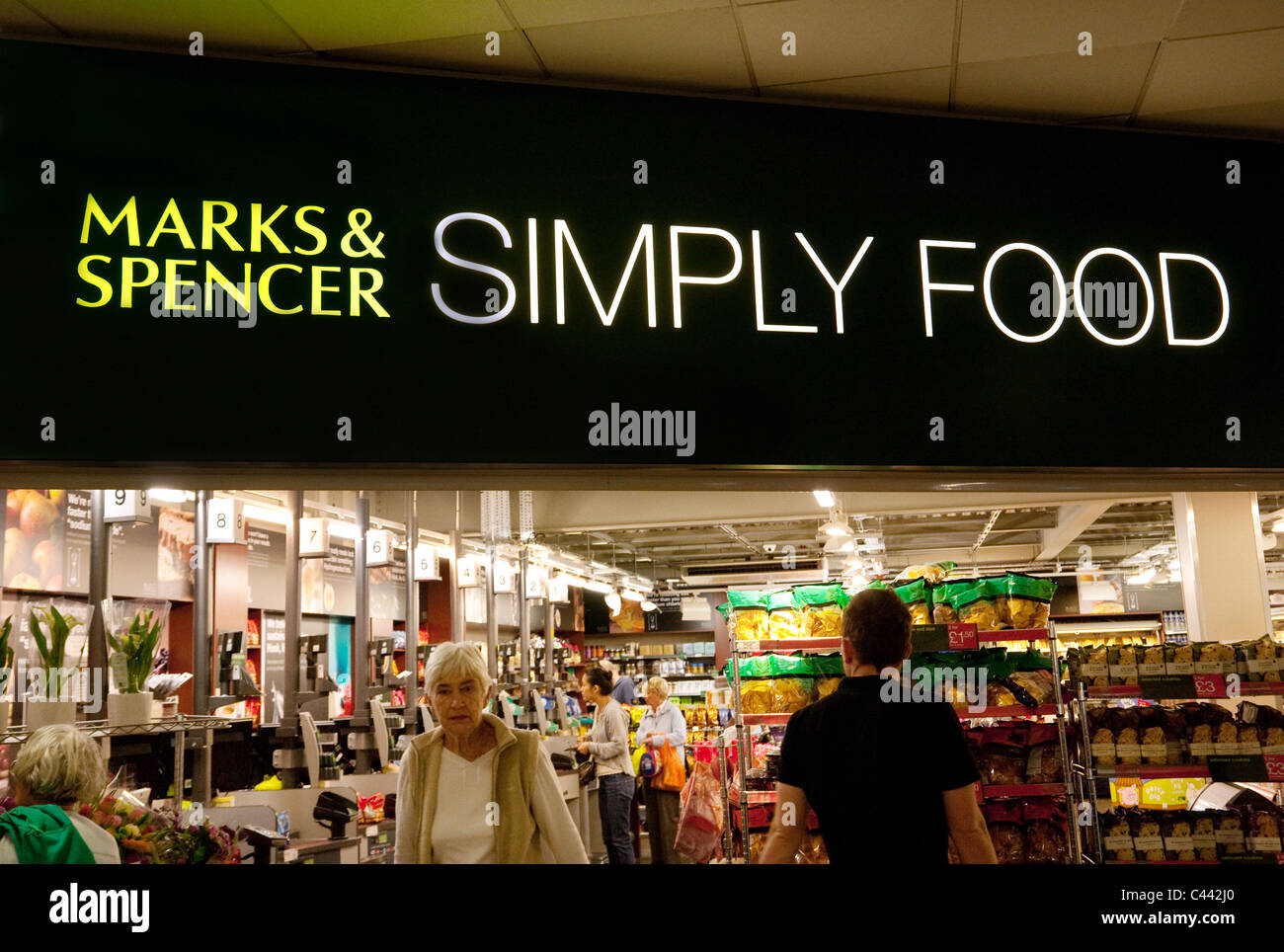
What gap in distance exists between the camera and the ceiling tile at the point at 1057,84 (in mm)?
3047

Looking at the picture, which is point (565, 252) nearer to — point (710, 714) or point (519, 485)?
point (519, 485)

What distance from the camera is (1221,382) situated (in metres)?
3.07

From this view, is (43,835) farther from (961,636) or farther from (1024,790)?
(1024,790)

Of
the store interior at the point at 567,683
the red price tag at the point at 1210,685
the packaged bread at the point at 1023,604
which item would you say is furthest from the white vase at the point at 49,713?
the red price tag at the point at 1210,685

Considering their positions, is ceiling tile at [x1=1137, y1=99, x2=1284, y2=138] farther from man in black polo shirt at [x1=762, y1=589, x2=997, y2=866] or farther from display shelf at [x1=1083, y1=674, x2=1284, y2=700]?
display shelf at [x1=1083, y1=674, x2=1284, y2=700]

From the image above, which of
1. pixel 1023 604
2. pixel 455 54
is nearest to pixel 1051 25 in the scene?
pixel 455 54

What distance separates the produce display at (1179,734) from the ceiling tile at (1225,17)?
9.15 feet

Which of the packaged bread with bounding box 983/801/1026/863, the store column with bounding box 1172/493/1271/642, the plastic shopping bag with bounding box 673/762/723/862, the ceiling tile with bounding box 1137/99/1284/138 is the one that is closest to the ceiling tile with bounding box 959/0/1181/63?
the ceiling tile with bounding box 1137/99/1284/138

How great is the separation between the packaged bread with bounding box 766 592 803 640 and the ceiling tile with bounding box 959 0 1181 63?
284 cm

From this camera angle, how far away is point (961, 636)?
4.55m

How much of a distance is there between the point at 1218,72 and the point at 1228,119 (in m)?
0.29

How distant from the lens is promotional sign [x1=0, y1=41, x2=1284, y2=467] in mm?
2584

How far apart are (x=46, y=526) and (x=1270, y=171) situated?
7796 mm
